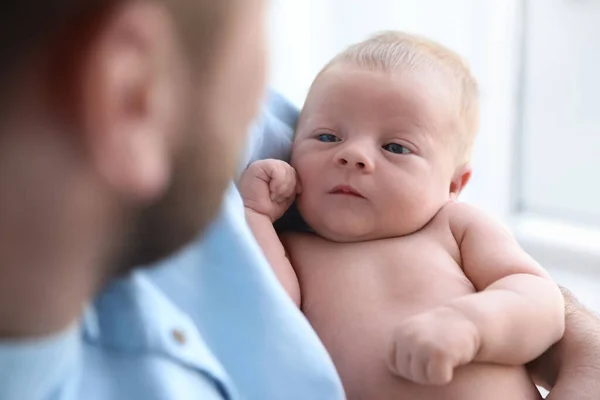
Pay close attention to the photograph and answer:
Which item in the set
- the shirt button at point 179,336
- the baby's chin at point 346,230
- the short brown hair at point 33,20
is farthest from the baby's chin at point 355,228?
the short brown hair at point 33,20

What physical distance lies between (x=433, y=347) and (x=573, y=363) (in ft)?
0.61

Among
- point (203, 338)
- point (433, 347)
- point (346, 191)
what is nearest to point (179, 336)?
point (203, 338)

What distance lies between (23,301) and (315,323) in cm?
44

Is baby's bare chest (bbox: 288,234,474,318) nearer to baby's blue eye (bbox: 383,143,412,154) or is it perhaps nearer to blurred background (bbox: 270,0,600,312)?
baby's blue eye (bbox: 383,143,412,154)

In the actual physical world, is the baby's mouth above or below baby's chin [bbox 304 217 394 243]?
above

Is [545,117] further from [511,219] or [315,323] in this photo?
[315,323]

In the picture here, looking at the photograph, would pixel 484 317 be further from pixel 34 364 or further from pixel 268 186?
pixel 34 364

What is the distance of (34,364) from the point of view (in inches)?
12.1

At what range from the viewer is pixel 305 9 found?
1.41 m

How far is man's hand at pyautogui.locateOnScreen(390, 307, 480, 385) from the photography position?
58 centimetres

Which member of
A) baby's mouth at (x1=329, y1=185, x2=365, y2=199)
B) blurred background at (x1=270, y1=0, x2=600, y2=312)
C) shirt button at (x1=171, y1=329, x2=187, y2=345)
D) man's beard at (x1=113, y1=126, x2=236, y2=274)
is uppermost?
man's beard at (x1=113, y1=126, x2=236, y2=274)

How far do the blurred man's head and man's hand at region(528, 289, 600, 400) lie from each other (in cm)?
49

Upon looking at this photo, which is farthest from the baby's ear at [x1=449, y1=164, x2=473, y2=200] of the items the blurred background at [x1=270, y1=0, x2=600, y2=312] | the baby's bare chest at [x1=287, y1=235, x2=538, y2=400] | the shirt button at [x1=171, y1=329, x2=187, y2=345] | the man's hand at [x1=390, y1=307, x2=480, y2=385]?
the blurred background at [x1=270, y1=0, x2=600, y2=312]

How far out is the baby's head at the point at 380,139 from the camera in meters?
0.73
